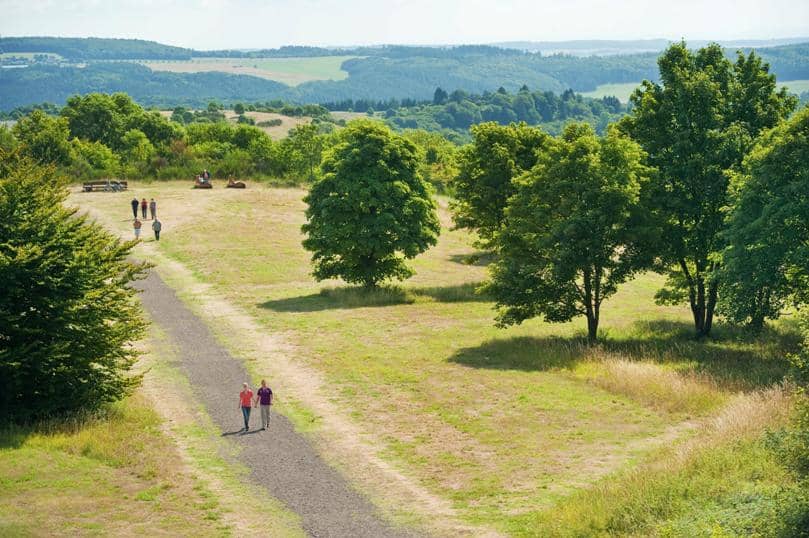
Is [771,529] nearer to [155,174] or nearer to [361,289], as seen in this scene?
[361,289]

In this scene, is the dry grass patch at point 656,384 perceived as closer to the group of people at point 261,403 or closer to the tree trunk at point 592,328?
the tree trunk at point 592,328

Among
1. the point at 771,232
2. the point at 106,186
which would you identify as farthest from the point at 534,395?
the point at 106,186

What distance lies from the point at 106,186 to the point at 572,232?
195ft

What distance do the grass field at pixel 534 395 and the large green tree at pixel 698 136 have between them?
4.51 m

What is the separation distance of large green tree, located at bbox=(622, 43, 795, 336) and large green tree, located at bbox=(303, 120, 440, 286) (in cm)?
1384

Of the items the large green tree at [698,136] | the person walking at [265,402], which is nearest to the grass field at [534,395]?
the person walking at [265,402]

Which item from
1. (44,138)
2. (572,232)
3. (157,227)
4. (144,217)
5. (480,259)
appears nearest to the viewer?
(572,232)

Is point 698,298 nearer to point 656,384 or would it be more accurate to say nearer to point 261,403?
point 656,384

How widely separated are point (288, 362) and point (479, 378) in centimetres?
847

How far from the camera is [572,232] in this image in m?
43.2

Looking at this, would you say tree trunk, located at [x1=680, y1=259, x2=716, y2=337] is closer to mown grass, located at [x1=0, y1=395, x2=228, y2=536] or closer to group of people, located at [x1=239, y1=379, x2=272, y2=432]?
group of people, located at [x1=239, y1=379, x2=272, y2=432]

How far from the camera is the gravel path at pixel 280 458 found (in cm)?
2461

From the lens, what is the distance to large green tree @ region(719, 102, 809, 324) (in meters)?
39.4

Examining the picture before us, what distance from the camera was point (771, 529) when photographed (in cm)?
2089
